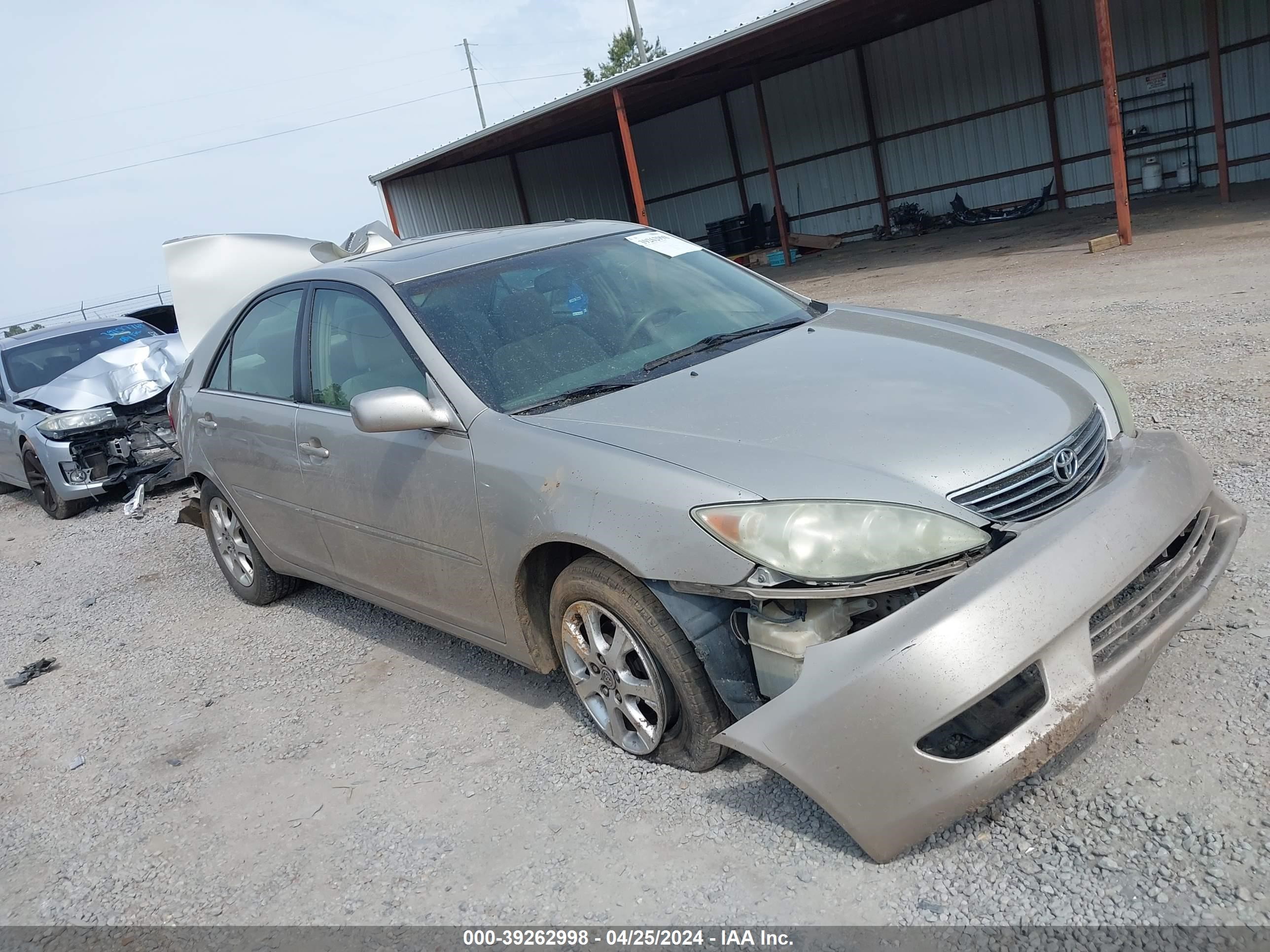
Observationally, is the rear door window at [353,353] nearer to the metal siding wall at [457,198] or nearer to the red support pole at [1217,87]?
the red support pole at [1217,87]

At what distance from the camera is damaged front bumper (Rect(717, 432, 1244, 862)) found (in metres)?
2.32

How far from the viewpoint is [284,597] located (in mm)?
5484

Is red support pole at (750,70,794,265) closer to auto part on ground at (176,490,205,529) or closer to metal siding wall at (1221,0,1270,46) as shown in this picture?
metal siding wall at (1221,0,1270,46)

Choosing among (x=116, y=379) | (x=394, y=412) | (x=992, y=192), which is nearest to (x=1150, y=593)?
(x=394, y=412)

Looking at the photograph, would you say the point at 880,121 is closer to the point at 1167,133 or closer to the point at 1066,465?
the point at 1167,133

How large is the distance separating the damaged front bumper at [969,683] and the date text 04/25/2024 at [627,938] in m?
0.34

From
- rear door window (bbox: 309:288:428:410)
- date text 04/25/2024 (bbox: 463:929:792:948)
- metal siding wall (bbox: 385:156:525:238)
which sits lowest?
date text 04/25/2024 (bbox: 463:929:792:948)

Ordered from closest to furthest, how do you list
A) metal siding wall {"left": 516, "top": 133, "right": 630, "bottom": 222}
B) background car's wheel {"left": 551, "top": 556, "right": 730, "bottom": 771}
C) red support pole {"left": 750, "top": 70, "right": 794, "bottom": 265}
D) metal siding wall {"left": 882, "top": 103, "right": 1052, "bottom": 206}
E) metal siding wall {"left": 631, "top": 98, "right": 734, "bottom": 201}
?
1. background car's wheel {"left": 551, "top": 556, "right": 730, "bottom": 771}
2. metal siding wall {"left": 882, "top": 103, "right": 1052, "bottom": 206}
3. red support pole {"left": 750, "top": 70, "right": 794, "bottom": 265}
4. metal siding wall {"left": 631, "top": 98, "right": 734, "bottom": 201}
5. metal siding wall {"left": 516, "top": 133, "right": 630, "bottom": 222}

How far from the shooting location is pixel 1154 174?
16.6 m

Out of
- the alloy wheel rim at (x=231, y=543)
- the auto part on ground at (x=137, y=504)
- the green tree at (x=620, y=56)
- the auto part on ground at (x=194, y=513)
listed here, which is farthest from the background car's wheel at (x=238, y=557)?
the green tree at (x=620, y=56)

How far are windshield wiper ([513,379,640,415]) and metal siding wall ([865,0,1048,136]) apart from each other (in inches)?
679

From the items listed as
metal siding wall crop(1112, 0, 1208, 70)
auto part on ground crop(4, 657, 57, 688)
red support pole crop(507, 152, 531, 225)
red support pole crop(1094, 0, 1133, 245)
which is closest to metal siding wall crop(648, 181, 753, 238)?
red support pole crop(507, 152, 531, 225)

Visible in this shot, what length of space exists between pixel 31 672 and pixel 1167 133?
17.5m

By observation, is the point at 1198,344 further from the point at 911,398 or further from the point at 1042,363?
the point at 911,398
